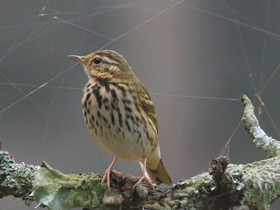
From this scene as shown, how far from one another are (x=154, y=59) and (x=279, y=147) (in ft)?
2.20

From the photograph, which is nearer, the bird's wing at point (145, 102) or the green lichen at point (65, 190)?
the green lichen at point (65, 190)

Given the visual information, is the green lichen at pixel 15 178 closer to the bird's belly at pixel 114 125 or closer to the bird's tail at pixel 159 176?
the bird's belly at pixel 114 125

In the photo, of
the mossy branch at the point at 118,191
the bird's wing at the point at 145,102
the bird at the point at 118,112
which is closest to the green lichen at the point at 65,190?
the mossy branch at the point at 118,191

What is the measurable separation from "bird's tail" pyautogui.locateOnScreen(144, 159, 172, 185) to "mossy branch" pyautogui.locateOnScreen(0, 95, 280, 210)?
37 centimetres

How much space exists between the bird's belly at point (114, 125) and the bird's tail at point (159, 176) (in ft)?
0.49

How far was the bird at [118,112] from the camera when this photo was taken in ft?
4.77

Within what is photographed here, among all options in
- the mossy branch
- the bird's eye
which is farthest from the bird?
the mossy branch

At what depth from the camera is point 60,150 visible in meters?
1.89

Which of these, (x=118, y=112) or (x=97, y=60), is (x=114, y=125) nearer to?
(x=118, y=112)

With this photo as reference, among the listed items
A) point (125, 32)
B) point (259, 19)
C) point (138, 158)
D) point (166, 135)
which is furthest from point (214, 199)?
point (259, 19)

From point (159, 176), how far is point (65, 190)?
1.62 feet

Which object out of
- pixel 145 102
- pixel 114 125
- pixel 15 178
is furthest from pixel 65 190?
pixel 145 102

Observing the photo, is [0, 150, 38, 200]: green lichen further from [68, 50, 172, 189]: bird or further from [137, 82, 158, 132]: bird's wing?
[137, 82, 158, 132]: bird's wing

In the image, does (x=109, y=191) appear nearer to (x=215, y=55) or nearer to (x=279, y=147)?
(x=279, y=147)
